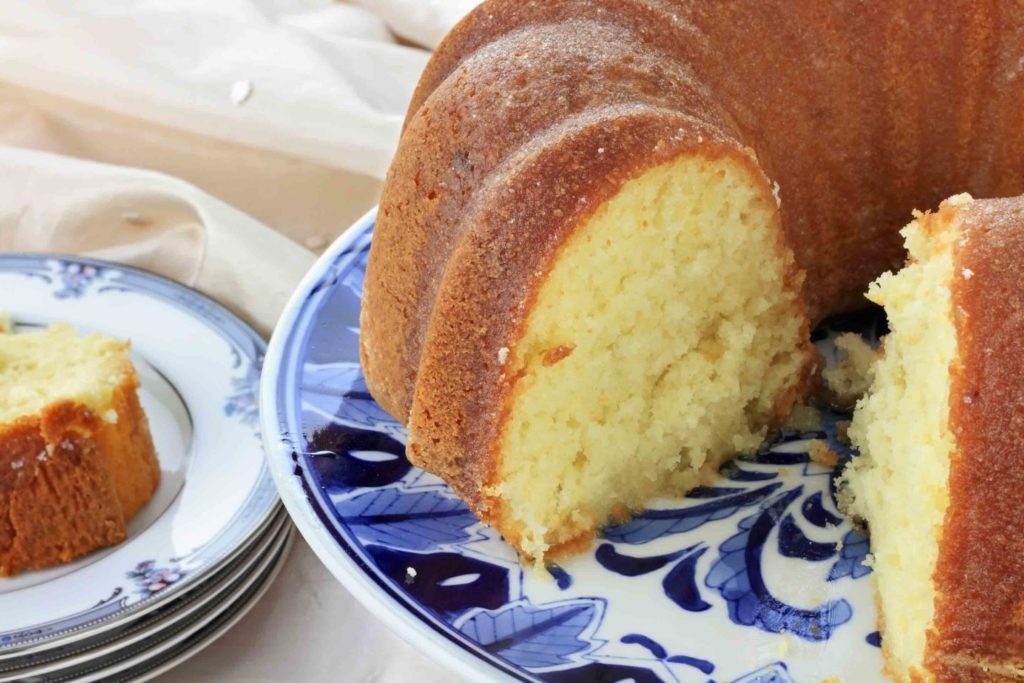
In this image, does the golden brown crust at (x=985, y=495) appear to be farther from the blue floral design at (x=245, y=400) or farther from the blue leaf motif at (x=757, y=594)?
the blue floral design at (x=245, y=400)

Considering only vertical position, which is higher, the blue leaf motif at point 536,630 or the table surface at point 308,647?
the blue leaf motif at point 536,630

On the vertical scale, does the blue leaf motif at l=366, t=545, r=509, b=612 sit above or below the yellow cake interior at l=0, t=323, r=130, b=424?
above

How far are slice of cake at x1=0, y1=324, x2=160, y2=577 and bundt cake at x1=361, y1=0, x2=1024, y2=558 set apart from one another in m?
0.47

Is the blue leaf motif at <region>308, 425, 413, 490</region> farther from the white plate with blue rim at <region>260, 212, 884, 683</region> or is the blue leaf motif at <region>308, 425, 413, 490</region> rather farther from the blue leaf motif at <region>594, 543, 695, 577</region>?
the blue leaf motif at <region>594, 543, 695, 577</region>

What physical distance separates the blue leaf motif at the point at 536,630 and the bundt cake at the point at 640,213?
103mm

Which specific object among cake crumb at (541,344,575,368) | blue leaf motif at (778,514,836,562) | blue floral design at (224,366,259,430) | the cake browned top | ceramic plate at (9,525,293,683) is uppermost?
the cake browned top

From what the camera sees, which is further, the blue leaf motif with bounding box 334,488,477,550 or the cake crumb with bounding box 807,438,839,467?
the cake crumb with bounding box 807,438,839,467

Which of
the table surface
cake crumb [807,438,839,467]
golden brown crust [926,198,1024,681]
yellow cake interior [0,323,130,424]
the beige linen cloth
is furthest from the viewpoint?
the beige linen cloth

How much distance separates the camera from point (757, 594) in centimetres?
153

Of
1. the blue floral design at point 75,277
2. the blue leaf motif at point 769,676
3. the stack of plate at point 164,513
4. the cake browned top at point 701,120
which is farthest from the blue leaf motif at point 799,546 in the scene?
the blue floral design at point 75,277

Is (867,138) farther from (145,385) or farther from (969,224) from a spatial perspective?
(145,385)

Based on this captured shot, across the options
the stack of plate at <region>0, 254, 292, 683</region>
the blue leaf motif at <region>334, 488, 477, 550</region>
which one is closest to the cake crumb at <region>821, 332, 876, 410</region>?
the blue leaf motif at <region>334, 488, 477, 550</region>

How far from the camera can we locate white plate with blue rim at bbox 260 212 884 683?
55.8 inches

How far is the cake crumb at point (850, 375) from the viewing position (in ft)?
6.08
